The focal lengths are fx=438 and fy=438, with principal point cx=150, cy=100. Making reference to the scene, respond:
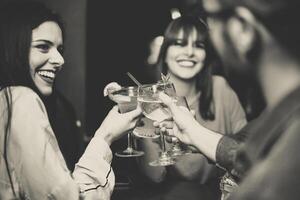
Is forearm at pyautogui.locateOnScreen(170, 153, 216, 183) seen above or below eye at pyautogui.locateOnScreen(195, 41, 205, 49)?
below

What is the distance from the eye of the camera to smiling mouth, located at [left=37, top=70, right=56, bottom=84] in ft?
7.02

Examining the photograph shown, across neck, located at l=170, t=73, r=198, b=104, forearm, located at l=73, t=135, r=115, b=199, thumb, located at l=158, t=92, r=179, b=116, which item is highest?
thumb, located at l=158, t=92, r=179, b=116

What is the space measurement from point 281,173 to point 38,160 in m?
1.15

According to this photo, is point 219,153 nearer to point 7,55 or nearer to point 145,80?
point 7,55

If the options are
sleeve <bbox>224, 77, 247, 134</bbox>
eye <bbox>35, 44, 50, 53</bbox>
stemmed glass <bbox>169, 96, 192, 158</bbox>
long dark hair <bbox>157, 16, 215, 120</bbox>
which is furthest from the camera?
sleeve <bbox>224, 77, 247, 134</bbox>

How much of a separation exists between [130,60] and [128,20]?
362 mm

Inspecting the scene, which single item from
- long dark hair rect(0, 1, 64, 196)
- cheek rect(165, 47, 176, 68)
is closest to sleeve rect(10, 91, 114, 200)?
long dark hair rect(0, 1, 64, 196)

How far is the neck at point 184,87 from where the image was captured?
3.16m

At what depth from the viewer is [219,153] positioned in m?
1.86

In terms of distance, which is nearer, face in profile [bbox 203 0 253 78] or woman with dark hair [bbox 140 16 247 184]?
face in profile [bbox 203 0 253 78]

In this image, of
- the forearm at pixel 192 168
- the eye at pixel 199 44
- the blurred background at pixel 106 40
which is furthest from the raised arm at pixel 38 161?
the blurred background at pixel 106 40

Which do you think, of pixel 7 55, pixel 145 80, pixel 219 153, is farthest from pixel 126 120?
pixel 145 80

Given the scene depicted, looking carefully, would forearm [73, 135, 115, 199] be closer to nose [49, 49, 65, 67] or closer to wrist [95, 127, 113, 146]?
wrist [95, 127, 113, 146]

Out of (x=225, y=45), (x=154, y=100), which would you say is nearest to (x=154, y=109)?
(x=154, y=100)
